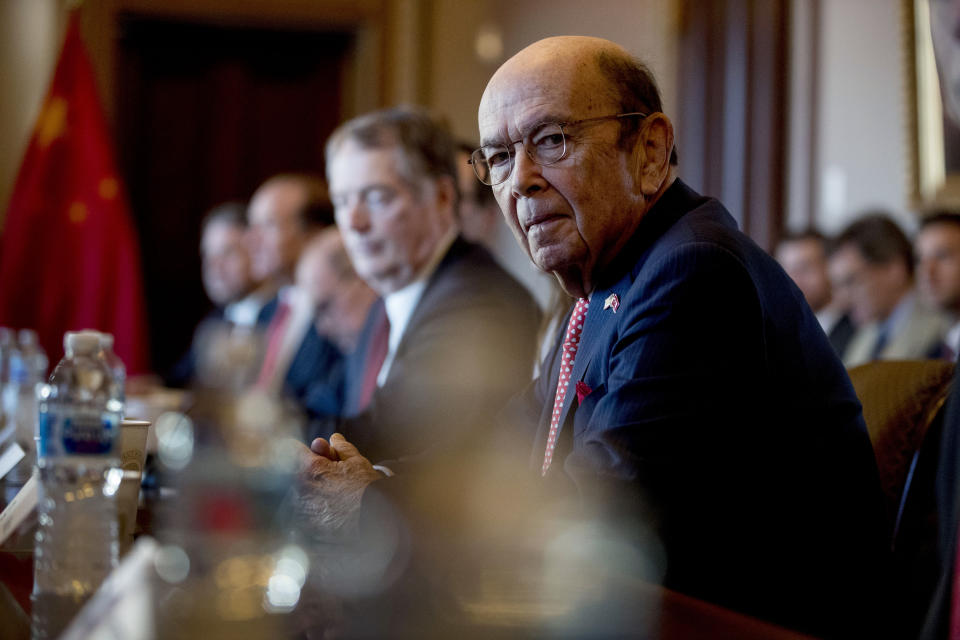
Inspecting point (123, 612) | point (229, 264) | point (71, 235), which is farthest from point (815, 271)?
point (123, 612)

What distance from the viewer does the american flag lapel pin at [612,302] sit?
1.54m

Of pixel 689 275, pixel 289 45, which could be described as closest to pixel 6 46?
pixel 289 45

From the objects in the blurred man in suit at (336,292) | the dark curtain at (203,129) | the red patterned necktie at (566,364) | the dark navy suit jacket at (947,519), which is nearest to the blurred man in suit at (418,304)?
the blurred man in suit at (336,292)

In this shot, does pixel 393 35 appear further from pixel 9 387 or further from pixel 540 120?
pixel 540 120

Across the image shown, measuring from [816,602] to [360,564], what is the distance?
2.05 feet

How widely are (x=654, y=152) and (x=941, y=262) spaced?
3.30 metres

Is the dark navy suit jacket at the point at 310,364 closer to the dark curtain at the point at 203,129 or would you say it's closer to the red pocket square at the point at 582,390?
the dark curtain at the point at 203,129

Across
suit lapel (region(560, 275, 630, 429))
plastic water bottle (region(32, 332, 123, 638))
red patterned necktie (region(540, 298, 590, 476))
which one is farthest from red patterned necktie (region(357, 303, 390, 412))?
plastic water bottle (region(32, 332, 123, 638))

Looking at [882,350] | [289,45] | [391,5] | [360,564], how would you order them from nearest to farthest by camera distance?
[360,564]
[882,350]
[391,5]
[289,45]

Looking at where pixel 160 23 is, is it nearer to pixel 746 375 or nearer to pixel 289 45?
pixel 289 45

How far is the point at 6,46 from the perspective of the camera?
17.3 feet

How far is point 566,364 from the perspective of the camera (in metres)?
1.71

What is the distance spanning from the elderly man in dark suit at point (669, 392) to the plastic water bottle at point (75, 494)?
1.23ft

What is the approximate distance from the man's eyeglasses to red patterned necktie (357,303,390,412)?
1.13 metres
